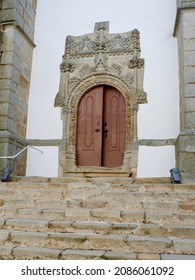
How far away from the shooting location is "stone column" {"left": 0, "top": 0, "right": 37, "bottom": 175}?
5531mm

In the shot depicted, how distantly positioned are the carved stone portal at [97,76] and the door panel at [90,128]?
115 millimetres

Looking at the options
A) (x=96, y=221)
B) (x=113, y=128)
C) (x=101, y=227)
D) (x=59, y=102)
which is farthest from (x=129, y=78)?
(x=101, y=227)

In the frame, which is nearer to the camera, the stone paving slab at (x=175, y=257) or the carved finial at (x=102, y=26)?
the stone paving slab at (x=175, y=257)

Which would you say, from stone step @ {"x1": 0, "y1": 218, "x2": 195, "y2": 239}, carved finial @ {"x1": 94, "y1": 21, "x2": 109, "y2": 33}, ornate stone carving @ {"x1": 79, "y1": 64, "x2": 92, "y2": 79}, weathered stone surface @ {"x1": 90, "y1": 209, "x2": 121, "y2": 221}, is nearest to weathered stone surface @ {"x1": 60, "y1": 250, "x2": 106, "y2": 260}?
stone step @ {"x1": 0, "y1": 218, "x2": 195, "y2": 239}

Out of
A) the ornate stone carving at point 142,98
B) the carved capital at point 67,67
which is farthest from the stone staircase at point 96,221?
the carved capital at point 67,67

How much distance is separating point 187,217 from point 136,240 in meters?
0.74

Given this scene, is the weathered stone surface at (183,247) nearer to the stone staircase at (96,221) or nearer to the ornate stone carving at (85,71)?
the stone staircase at (96,221)

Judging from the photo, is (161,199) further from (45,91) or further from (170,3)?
(170,3)

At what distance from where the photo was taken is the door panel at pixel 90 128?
609 centimetres

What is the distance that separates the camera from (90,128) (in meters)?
6.21

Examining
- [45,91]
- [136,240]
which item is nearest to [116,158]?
[45,91]

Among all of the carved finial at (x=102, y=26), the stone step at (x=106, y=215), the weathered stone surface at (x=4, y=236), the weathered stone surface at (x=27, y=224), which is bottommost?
the weathered stone surface at (x=4, y=236)

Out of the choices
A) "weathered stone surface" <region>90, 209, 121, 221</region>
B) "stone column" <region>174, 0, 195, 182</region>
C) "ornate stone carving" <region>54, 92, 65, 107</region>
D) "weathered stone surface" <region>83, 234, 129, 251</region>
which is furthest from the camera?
"ornate stone carving" <region>54, 92, 65, 107</region>

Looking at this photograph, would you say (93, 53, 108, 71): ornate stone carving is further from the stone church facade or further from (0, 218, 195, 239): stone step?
(0, 218, 195, 239): stone step
